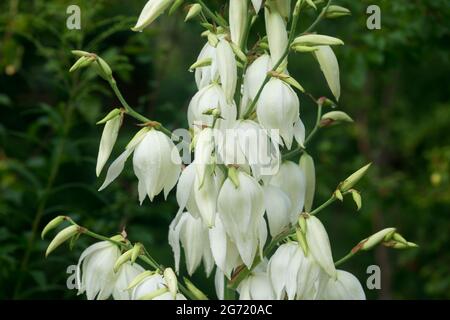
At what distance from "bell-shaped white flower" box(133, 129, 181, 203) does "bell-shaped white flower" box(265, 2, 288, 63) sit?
25 cm

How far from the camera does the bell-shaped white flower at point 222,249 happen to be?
4.80 ft

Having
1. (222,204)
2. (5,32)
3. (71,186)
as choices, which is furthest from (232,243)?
(5,32)

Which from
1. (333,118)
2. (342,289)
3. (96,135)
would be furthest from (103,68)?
(96,135)

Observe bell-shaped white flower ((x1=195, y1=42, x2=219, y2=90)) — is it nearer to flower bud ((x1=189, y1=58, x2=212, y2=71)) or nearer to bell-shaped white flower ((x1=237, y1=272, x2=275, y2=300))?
flower bud ((x1=189, y1=58, x2=212, y2=71))

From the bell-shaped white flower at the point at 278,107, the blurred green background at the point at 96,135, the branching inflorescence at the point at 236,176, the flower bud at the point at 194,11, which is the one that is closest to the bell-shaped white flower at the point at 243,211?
the branching inflorescence at the point at 236,176

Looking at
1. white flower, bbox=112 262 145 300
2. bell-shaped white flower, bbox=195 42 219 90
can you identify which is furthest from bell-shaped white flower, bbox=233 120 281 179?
white flower, bbox=112 262 145 300

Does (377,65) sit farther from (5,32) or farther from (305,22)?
(5,32)

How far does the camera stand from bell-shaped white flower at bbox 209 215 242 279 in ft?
4.80

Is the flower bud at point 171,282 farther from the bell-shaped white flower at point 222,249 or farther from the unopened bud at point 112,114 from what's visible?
the unopened bud at point 112,114

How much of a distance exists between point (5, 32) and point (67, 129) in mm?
541

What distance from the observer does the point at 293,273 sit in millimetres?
1424

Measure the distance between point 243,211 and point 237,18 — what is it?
1.14 ft

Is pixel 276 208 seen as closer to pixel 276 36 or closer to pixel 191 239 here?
pixel 191 239

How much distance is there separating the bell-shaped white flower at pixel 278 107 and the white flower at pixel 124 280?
38 centimetres
